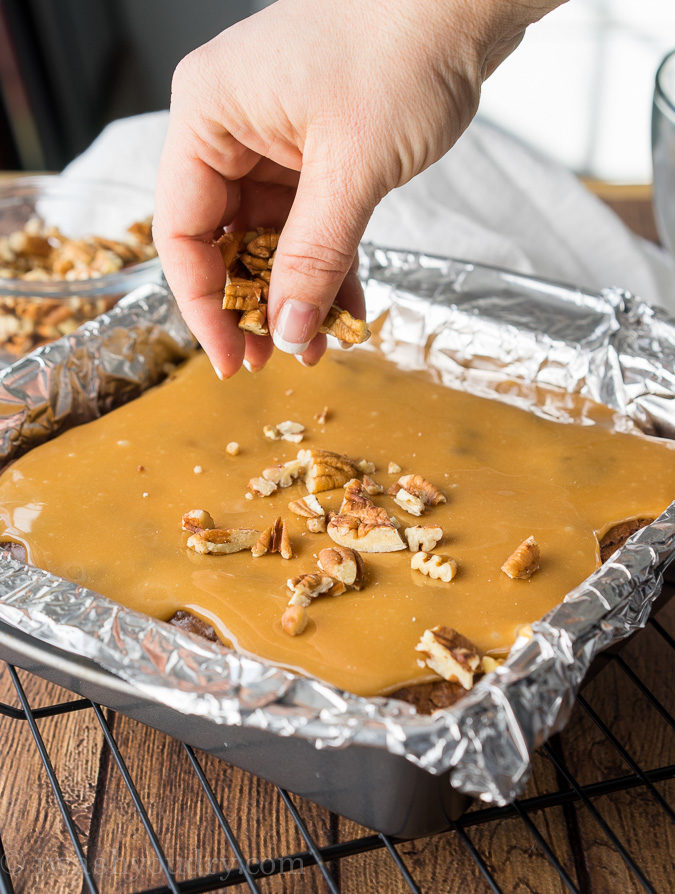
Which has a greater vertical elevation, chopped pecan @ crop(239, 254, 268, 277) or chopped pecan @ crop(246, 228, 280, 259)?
chopped pecan @ crop(246, 228, 280, 259)

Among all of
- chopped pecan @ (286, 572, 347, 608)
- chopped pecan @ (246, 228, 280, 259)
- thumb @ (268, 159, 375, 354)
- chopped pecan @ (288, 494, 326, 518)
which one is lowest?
chopped pecan @ (288, 494, 326, 518)

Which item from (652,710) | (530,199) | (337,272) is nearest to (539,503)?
(652,710)

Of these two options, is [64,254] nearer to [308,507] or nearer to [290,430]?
[290,430]

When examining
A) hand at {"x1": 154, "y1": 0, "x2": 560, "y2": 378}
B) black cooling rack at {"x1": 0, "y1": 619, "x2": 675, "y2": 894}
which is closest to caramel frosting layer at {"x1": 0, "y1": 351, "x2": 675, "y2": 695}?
black cooling rack at {"x1": 0, "y1": 619, "x2": 675, "y2": 894}

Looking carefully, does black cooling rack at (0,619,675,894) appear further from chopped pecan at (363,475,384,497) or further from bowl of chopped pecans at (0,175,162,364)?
bowl of chopped pecans at (0,175,162,364)

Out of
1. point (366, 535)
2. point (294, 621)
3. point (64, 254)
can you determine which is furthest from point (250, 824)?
point (64, 254)

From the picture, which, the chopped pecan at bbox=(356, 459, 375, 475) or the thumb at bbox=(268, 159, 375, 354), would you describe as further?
the chopped pecan at bbox=(356, 459, 375, 475)
